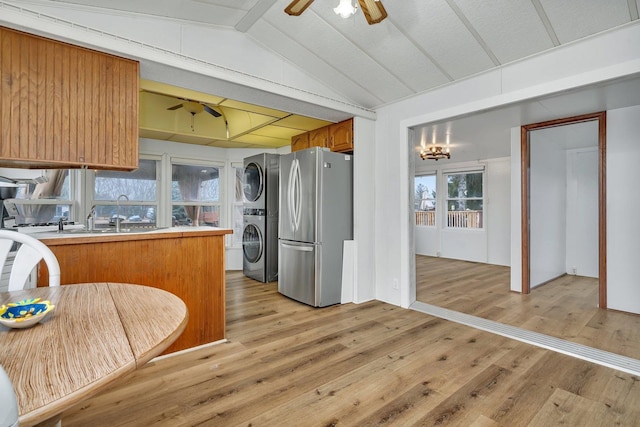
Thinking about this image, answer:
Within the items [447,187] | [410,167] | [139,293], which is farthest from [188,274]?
[447,187]

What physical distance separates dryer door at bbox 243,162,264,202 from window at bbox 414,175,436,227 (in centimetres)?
426

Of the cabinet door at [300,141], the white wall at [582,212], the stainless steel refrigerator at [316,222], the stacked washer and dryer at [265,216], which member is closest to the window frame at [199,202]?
the stacked washer and dryer at [265,216]

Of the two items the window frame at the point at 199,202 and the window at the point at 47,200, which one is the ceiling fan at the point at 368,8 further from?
the window frame at the point at 199,202

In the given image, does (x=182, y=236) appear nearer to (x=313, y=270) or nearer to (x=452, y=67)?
(x=313, y=270)

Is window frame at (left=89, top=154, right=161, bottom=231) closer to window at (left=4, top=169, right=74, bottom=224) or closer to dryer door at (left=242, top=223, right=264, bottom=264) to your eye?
window at (left=4, top=169, right=74, bottom=224)

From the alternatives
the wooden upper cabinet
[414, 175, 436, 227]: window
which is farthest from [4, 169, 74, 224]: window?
[414, 175, 436, 227]: window

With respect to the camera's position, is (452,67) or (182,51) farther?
(452,67)

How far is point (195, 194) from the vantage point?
5465 millimetres

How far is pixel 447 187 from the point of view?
7309 mm

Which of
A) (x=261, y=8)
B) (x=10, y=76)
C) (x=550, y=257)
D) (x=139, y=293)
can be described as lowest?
(x=550, y=257)

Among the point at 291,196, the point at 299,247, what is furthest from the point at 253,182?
the point at 299,247

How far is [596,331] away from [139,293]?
146 inches

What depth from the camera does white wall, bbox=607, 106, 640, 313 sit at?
3430 millimetres

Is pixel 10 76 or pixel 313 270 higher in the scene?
pixel 10 76
